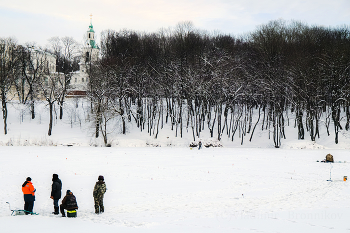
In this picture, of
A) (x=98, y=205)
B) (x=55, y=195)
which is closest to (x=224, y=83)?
(x=98, y=205)

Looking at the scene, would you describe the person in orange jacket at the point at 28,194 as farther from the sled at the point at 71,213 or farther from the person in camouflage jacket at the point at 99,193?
the person in camouflage jacket at the point at 99,193

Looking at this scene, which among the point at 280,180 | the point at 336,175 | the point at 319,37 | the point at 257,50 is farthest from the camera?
the point at 319,37

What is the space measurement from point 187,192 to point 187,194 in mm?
422

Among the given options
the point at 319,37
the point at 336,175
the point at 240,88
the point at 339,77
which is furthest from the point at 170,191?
the point at 319,37

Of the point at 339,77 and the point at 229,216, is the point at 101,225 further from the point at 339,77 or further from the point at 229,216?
the point at 339,77

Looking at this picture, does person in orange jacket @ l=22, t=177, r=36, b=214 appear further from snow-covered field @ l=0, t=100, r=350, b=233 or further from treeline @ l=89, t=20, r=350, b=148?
treeline @ l=89, t=20, r=350, b=148

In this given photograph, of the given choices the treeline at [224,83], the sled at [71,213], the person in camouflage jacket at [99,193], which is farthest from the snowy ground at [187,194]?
the treeline at [224,83]

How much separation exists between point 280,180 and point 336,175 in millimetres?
4612

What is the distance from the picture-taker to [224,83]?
45969mm

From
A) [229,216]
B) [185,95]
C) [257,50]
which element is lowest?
[229,216]

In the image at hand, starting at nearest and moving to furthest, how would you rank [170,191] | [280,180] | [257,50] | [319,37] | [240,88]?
[170,191] < [280,180] < [240,88] < [257,50] < [319,37]

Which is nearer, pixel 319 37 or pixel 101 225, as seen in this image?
pixel 101 225

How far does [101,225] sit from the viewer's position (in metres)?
11.5

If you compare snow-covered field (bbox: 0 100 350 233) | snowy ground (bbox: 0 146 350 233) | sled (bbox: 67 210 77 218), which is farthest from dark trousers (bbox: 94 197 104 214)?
sled (bbox: 67 210 77 218)
